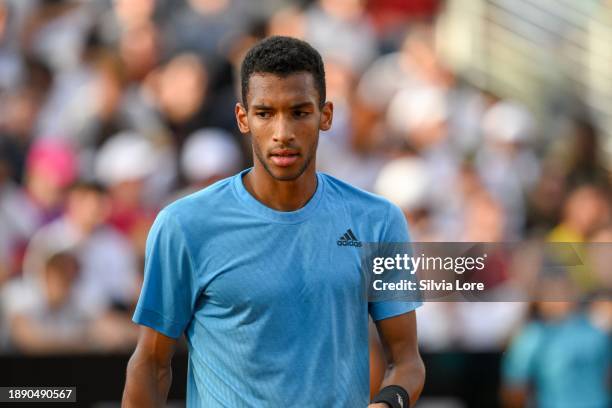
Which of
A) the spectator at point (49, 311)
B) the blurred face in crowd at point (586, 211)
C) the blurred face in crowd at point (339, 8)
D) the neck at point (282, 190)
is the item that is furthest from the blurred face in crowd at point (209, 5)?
the neck at point (282, 190)

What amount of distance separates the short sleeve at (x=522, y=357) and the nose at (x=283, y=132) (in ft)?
15.2

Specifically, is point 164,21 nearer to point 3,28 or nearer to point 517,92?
point 3,28

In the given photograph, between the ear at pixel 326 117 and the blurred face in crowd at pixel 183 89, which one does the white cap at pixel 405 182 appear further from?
the ear at pixel 326 117

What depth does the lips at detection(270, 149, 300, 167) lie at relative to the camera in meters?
2.97

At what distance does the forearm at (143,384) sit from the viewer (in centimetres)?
301

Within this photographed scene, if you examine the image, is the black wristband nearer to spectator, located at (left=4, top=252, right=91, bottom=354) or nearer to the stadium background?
the stadium background

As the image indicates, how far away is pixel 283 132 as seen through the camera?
9.61 ft

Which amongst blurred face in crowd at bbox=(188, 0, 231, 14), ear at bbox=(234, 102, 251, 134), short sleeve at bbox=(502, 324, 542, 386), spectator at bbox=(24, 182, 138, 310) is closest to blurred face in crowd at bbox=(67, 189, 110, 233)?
spectator at bbox=(24, 182, 138, 310)

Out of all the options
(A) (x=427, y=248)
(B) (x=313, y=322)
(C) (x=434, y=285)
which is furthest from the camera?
(A) (x=427, y=248)

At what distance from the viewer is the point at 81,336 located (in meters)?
7.15

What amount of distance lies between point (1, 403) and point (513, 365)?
3.45m

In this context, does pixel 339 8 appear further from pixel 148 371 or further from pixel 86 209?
pixel 148 371

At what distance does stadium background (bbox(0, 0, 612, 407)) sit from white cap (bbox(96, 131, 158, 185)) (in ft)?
0.05

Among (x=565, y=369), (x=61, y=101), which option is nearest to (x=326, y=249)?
(x=565, y=369)
